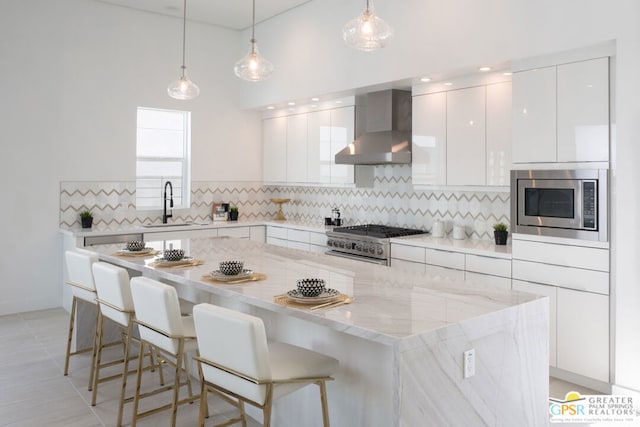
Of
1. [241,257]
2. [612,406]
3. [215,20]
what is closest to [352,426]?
[241,257]

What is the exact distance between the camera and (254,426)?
3102mm

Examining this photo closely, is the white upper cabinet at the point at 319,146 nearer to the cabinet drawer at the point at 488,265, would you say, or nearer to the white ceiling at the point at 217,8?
the white ceiling at the point at 217,8

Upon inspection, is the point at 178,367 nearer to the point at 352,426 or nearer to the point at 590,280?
the point at 352,426

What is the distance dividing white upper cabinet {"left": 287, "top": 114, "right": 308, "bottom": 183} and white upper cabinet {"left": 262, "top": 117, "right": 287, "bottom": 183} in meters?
0.10

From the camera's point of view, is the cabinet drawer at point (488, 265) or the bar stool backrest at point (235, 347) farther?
the cabinet drawer at point (488, 265)

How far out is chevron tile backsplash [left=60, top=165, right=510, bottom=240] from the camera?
5.09 m

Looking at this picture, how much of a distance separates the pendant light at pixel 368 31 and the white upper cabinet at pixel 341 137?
2960mm

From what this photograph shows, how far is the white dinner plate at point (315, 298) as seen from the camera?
2.32 m

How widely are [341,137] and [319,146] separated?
42cm

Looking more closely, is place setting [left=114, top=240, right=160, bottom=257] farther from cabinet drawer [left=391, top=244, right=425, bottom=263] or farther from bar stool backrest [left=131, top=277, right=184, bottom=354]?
cabinet drawer [left=391, top=244, right=425, bottom=263]

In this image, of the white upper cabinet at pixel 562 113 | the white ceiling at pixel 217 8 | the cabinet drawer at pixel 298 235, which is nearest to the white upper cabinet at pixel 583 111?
the white upper cabinet at pixel 562 113

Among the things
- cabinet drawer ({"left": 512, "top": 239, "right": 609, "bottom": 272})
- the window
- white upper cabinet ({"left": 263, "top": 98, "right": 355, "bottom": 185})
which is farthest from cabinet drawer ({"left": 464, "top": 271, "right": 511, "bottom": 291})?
the window

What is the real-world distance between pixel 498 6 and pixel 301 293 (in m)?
2.95

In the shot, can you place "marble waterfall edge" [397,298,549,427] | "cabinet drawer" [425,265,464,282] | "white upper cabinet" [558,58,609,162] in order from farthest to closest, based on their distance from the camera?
"cabinet drawer" [425,265,464,282] → "white upper cabinet" [558,58,609,162] → "marble waterfall edge" [397,298,549,427]
